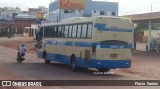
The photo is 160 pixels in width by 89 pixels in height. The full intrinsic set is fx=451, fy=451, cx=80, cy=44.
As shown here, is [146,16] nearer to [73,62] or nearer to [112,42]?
[73,62]

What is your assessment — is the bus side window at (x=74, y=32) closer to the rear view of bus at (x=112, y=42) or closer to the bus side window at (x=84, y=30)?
the bus side window at (x=84, y=30)

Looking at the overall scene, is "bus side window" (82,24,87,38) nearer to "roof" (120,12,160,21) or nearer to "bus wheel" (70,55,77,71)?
"bus wheel" (70,55,77,71)

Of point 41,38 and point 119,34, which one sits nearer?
point 119,34

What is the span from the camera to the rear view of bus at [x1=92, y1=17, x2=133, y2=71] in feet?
73.8

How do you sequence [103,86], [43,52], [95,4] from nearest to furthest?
1. [103,86]
2. [43,52]
3. [95,4]

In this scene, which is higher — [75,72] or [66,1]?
[66,1]

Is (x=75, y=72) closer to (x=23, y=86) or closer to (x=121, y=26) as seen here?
(x=121, y=26)

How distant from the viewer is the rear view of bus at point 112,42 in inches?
886


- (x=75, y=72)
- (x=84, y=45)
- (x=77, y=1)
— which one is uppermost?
(x=77, y=1)

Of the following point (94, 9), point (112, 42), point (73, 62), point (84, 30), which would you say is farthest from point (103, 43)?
point (94, 9)

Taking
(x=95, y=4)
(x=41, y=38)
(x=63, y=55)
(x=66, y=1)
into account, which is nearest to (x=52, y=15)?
(x=95, y=4)

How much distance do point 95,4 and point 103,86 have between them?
81.4 m

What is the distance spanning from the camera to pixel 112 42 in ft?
74.6

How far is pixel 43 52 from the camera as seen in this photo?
32.2 metres
